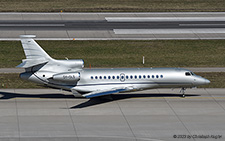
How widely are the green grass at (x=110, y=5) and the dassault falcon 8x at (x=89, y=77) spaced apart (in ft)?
131

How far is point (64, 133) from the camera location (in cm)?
3128

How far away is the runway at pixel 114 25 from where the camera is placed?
6341cm

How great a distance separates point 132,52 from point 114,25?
1300 centimetres

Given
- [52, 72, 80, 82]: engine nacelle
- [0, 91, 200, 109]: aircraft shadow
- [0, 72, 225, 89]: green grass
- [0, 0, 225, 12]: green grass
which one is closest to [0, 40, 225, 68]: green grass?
[0, 72, 225, 89]: green grass

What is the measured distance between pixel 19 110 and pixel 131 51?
78.3 ft

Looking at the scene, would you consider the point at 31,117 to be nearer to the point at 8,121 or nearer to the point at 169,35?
the point at 8,121

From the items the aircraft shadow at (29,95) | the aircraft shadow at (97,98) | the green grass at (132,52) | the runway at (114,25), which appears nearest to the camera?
the aircraft shadow at (97,98)

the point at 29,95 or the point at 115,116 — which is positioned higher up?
the point at 29,95

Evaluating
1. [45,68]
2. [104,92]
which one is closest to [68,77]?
[45,68]

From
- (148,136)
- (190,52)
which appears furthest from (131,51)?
(148,136)

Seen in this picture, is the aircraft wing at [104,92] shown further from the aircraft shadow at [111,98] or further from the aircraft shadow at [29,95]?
the aircraft shadow at [29,95]

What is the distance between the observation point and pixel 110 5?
263 ft

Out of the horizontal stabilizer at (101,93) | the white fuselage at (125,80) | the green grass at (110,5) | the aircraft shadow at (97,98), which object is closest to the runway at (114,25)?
the green grass at (110,5)

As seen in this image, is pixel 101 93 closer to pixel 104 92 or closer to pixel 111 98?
pixel 104 92
